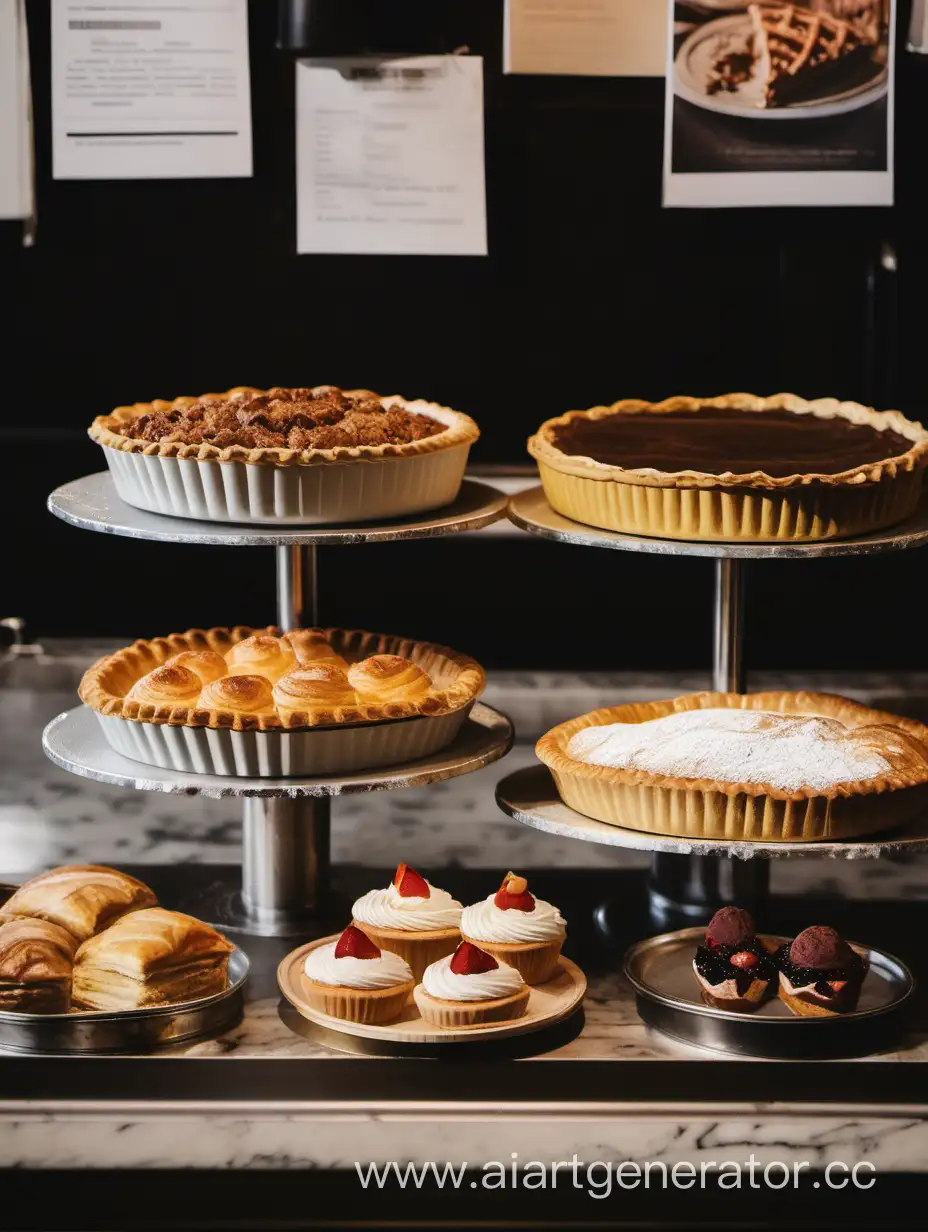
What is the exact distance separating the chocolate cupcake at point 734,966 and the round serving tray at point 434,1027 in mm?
144

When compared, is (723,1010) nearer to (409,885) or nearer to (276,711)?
(409,885)

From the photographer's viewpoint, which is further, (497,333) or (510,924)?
(497,333)

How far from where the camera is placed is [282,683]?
71.6 inches

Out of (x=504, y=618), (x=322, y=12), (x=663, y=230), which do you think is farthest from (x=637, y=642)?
(x=322, y=12)

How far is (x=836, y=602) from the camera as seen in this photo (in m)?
2.63

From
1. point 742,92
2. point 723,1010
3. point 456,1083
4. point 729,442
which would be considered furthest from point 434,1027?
point 742,92

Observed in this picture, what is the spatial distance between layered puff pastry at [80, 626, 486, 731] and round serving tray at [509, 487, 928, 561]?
0.21 metres

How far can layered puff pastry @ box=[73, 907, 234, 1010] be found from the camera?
1738mm

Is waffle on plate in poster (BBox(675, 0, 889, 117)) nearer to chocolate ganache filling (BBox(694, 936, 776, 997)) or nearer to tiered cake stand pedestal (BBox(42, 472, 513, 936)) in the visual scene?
tiered cake stand pedestal (BBox(42, 472, 513, 936))

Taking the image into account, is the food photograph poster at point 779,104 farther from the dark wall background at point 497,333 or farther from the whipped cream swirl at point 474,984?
the whipped cream swirl at point 474,984

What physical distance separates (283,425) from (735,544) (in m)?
0.53

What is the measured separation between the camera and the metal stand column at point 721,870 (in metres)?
2.08

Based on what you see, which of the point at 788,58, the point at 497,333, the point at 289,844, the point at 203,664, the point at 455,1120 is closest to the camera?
the point at 455,1120

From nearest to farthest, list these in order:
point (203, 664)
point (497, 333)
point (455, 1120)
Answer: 1. point (455, 1120)
2. point (203, 664)
3. point (497, 333)
